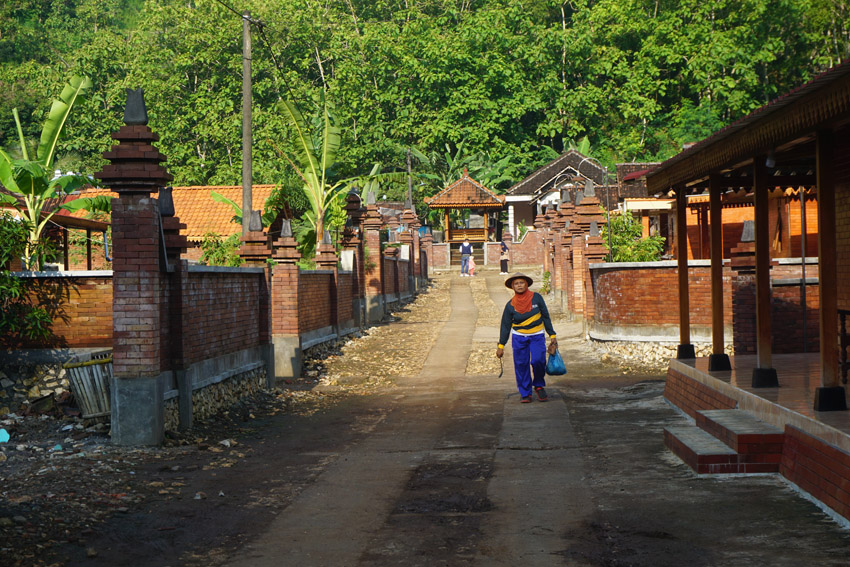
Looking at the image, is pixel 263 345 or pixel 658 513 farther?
pixel 263 345

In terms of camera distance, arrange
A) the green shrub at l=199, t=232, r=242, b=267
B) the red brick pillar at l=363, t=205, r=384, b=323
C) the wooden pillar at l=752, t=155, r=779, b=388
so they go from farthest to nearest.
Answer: the red brick pillar at l=363, t=205, r=384, b=323
the green shrub at l=199, t=232, r=242, b=267
the wooden pillar at l=752, t=155, r=779, b=388

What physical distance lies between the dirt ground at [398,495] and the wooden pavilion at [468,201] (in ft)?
132

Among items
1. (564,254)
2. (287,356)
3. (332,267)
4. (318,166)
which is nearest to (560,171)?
(564,254)

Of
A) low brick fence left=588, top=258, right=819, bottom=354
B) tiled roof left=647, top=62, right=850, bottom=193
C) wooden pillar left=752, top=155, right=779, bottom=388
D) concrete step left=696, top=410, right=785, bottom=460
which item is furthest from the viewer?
low brick fence left=588, top=258, right=819, bottom=354

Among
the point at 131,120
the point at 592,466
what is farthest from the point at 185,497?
the point at 131,120

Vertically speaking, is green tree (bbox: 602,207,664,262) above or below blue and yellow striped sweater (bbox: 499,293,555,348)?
above

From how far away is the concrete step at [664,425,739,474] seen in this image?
8102 mm

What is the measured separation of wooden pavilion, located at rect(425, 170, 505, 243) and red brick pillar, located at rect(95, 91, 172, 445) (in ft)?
142

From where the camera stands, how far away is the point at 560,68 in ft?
204

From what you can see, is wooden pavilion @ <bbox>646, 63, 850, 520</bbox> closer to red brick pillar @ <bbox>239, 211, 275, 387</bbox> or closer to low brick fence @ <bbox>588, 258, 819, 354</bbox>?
low brick fence @ <bbox>588, 258, 819, 354</bbox>

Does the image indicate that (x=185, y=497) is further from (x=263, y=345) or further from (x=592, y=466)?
(x=263, y=345)

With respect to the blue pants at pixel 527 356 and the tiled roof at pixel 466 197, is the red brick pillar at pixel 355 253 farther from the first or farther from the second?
the tiled roof at pixel 466 197

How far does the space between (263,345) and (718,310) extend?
7.58 meters

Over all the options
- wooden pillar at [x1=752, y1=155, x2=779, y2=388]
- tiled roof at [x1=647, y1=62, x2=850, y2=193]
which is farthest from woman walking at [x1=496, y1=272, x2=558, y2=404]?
wooden pillar at [x1=752, y1=155, x2=779, y2=388]
